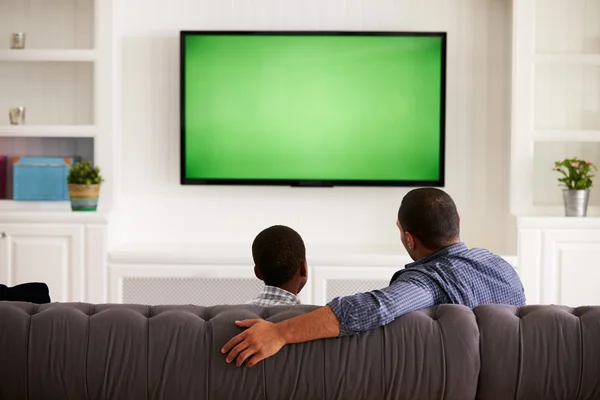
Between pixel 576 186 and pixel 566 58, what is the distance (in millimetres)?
686

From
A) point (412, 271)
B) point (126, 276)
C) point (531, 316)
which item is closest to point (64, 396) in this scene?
point (412, 271)

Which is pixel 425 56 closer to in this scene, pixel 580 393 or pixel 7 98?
pixel 7 98

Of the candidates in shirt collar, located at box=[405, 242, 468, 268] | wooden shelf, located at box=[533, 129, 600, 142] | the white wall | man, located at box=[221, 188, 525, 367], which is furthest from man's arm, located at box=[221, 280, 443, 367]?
the white wall

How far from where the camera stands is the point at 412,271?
6.66 feet

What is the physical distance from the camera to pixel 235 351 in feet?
5.86

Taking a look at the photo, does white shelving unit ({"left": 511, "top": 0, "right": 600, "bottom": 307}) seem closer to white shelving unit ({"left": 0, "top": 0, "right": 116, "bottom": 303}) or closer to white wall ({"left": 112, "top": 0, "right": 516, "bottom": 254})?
white wall ({"left": 112, "top": 0, "right": 516, "bottom": 254})

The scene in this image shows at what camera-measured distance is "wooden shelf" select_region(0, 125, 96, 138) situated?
464 cm

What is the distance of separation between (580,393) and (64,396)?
110 centimetres

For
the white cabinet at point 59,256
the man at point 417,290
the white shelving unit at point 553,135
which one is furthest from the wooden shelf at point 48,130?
the man at point 417,290

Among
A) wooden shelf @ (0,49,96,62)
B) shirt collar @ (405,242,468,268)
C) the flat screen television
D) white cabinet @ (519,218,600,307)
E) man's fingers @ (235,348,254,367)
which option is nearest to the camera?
man's fingers @ (235,348,254,367)

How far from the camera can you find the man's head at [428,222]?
2164 mm

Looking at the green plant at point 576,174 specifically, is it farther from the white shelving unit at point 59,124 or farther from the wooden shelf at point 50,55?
the wooden shelf at point 50,55

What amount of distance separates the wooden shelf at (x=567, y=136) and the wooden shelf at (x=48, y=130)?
A: 2402 mm

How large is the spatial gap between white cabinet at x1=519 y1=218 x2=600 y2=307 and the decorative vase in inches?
3.2
